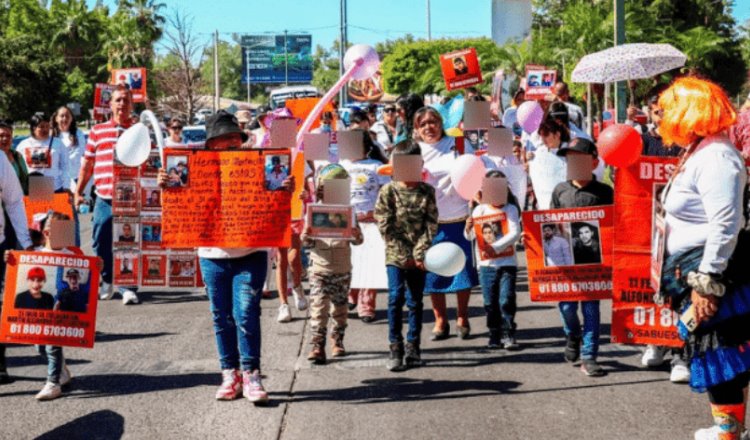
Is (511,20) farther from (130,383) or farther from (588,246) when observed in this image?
(130,383)

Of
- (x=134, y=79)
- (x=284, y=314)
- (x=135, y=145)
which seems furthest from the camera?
(x=134, y=79)

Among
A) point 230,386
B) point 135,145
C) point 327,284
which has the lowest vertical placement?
point 230,386

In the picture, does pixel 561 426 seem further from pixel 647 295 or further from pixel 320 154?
pixel 320 154

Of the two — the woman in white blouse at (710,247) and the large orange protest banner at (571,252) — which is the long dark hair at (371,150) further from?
the woman in white blouse at (710,247)

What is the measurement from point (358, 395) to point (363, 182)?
2.32m

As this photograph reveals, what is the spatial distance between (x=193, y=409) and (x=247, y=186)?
1440 mm

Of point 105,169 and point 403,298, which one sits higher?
point 105,169

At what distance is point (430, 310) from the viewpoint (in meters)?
9.95

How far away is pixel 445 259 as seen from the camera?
686cm

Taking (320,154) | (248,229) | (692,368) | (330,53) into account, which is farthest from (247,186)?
(330,53)

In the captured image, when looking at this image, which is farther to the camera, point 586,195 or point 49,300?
point 586,195

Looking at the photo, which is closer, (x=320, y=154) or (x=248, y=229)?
(x=248, y=229)

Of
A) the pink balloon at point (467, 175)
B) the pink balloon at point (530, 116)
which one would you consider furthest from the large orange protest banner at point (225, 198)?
the pink balloon at point (530, 116)

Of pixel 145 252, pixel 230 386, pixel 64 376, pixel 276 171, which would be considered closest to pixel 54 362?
pixel 64 376
